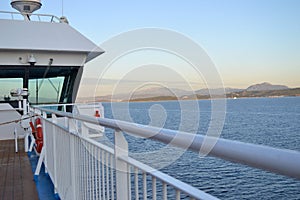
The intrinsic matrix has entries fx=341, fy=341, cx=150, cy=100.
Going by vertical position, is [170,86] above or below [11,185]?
above

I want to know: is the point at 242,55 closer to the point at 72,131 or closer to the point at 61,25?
the point at 61,25

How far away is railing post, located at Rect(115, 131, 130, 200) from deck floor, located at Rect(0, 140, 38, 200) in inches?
96.2

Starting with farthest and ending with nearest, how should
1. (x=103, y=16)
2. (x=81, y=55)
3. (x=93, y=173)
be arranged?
(x=103, y=16) < (x=81, y=55) < (x=93, y=173)

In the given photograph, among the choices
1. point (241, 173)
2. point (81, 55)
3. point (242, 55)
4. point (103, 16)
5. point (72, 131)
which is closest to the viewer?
point (72, 131)

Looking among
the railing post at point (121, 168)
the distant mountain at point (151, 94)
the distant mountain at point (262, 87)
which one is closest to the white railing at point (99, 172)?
the railing post at point (121, 168)

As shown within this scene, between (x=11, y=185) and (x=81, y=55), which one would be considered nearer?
(x=11, y=185)

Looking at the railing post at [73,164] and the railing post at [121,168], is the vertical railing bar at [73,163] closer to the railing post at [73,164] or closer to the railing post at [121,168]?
the railing post at [73,164]

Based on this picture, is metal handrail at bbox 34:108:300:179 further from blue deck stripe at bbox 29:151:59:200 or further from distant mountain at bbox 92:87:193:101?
blue deck stripe at bbox 29:151:59:200

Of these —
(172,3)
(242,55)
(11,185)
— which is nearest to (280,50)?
(242,55)

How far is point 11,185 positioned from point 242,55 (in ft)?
54.6

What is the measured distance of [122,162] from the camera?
1570 mm

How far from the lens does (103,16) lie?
1230cm

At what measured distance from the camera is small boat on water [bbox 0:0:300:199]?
97 centimetres

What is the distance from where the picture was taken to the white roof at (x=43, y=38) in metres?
9.23
